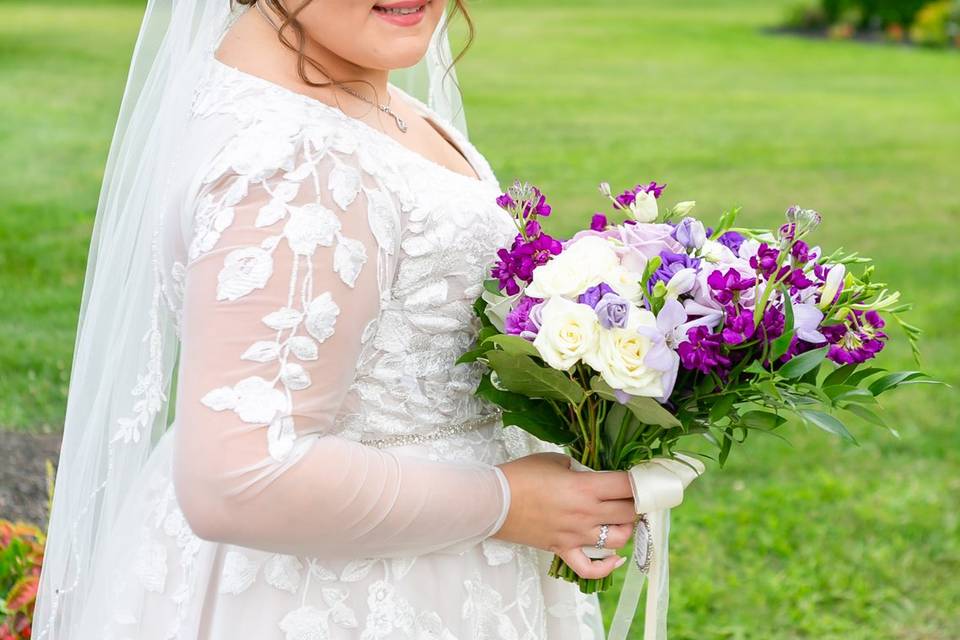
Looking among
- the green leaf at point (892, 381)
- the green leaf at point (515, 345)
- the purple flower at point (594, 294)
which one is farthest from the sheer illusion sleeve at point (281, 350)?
the green leaf at point (892, 381)

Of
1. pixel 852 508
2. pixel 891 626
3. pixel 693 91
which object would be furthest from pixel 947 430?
pixel 693 91

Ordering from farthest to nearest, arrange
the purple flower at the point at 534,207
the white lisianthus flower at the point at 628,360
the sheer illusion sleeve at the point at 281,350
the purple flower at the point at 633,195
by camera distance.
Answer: the purple flower at the point at 633,195 < the purple flower at the point at 534,207 < the white lisianthus flower at the point at 628,360 < the sheer illusion sleeve at the point at 281,350

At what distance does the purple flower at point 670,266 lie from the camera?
72.7 inches

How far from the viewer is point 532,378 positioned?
1878 millimetres

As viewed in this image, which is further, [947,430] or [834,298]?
[947,430]

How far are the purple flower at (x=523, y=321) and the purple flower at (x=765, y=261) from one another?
1.05 feet

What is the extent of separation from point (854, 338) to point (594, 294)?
0.41m

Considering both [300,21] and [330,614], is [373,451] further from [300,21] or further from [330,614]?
[300,21]

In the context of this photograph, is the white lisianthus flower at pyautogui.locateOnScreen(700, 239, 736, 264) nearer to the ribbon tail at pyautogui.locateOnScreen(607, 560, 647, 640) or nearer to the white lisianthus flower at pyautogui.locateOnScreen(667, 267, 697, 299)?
the white lisianthus flower at pyautogui.locateOnScreen(667, 267, 697, 299)

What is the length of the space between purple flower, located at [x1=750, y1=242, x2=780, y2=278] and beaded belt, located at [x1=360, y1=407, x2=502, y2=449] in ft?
1.83

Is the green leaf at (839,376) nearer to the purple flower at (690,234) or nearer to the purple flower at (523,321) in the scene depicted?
the purple flower at (690,234)

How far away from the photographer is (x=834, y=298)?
1910 millimetres

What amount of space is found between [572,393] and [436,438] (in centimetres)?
30

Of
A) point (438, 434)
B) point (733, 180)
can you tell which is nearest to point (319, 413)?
point (438, 434)
